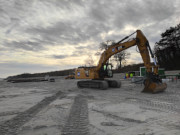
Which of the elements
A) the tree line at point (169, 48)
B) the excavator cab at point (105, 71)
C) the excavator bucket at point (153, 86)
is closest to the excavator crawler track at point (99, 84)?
the excavator cab at point (105, 71)

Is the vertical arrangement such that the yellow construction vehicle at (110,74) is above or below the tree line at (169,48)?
below

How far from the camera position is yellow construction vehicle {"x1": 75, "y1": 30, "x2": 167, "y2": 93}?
9.19 m

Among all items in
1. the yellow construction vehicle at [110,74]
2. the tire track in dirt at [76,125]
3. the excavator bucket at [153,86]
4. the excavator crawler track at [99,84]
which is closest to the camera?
the tire track in dirt at [76,125]

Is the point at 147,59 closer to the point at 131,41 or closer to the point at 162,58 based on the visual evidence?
the point at 131,41

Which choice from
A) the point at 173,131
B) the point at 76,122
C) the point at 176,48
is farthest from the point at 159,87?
the point at 176,48

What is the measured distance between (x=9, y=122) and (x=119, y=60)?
42.8 meters

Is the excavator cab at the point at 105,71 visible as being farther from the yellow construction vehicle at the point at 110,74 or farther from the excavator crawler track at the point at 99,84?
the excavator crawler track at the point at 99,84

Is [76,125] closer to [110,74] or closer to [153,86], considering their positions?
[153,86]

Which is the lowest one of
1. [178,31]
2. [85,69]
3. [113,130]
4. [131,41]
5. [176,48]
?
[113,130]

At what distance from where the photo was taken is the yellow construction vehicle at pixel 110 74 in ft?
30.2

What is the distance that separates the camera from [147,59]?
9.79m

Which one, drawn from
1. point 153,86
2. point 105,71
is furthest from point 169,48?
point 153,86

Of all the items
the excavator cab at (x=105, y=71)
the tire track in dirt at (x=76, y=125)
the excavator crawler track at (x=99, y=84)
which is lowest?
the tire track in dirt at (x=76, y=125)

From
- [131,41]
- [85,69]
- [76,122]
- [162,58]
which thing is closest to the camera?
[76,122]
